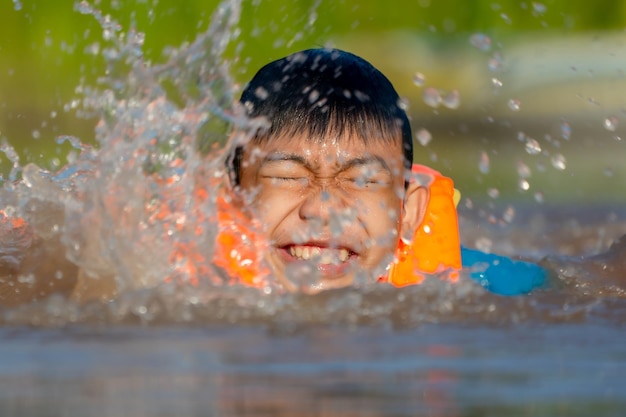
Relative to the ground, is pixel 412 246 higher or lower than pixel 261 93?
lower

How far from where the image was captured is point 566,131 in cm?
1078

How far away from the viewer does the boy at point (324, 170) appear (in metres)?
4.33

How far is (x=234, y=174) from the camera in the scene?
4609 mm

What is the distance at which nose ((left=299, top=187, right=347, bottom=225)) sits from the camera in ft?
14.1

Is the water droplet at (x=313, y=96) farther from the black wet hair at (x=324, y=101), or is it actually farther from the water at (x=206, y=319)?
the water at (x=206, y=319)

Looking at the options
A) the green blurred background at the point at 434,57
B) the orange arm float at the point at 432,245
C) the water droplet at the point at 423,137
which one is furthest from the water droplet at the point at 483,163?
the orange arm float at the point at 432,245

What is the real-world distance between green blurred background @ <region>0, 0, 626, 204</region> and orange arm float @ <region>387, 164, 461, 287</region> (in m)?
4.44

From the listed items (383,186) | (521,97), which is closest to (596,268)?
(383,186)

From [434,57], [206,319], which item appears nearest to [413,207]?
[206,319]

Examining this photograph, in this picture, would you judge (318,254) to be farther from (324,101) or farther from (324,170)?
(324,101)

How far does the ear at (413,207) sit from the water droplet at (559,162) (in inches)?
191

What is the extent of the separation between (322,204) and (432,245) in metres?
0.78

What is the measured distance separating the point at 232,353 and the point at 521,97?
8.53m

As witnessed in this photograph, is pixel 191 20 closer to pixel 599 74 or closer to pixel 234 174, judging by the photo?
pixel 599 74
